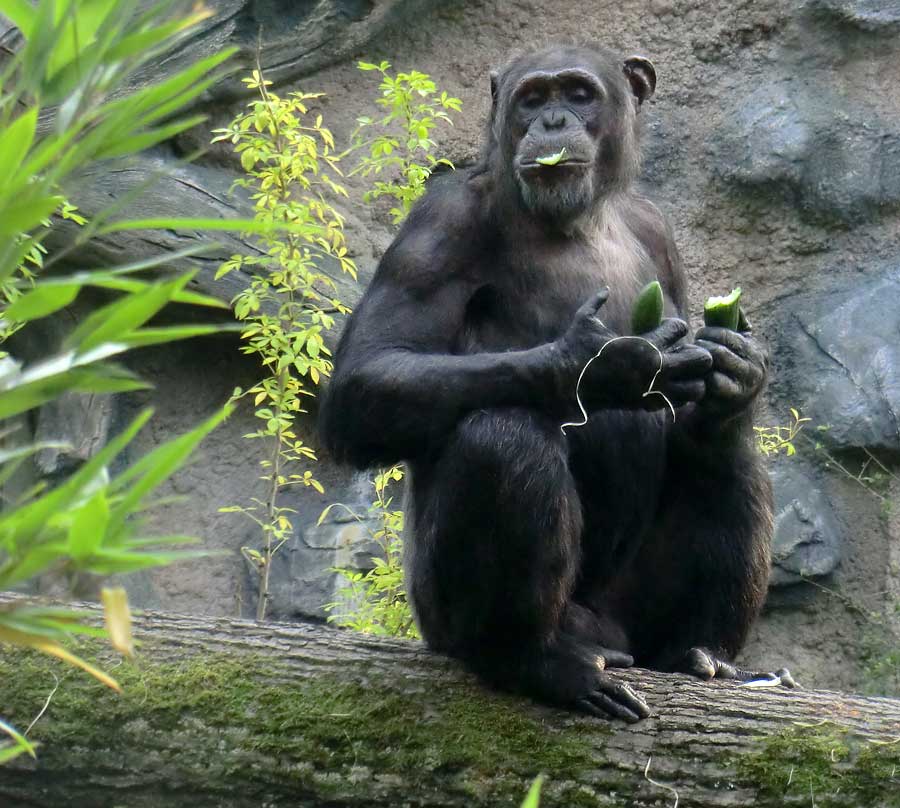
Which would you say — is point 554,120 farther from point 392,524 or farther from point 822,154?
point 822,154

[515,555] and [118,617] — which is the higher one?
[515,555]

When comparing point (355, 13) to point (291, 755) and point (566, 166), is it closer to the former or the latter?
point (566, 166)

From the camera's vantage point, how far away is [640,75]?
4.93m

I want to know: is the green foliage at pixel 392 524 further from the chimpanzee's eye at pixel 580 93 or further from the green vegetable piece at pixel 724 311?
the green vegetable piece at pixel 724 311

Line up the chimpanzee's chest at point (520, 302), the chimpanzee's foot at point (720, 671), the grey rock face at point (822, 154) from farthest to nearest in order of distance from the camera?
the grey rock face at point (822, 154), the chimpanzee's chest at point (520, 302), the chimpanzee's foot at point (720, 671)

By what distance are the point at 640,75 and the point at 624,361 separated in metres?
1.50

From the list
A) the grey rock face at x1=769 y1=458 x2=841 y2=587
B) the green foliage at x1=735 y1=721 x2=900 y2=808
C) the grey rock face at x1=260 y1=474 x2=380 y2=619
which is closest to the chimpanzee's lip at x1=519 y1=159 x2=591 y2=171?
the green foliage at x1=735 y1=721 x2=900 y2=808

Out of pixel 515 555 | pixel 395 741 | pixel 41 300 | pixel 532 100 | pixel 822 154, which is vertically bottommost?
pixel 395 741

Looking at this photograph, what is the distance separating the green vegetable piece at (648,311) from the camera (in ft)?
13.1

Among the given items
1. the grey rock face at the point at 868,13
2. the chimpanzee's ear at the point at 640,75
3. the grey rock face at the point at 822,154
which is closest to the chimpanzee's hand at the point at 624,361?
the chimpanzee's ear at the point at 640,75

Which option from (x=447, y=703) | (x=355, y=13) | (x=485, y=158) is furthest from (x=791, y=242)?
(x=447, y=703)

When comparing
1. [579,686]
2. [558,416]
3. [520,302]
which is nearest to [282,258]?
[520,302]

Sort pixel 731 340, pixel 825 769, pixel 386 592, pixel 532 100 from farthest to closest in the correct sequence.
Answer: pixel 386 592 → pixel 532 100 → pixel 731 340 → pixel 825 769

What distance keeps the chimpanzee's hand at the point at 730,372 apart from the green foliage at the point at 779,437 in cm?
198
